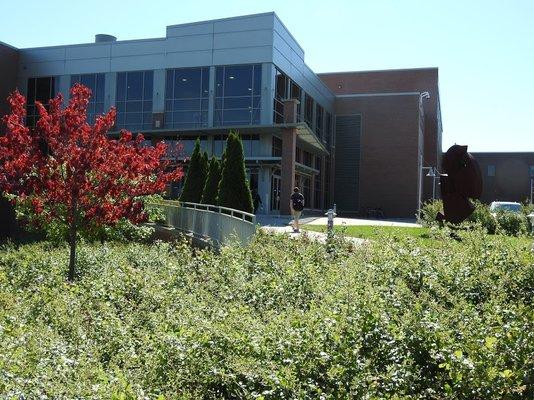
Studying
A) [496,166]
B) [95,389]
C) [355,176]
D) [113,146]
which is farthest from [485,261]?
[496,166]

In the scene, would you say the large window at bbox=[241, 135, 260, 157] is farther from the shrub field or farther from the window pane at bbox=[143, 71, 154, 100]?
the shrub field

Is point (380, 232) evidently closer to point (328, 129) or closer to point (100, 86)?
point (100, 86)

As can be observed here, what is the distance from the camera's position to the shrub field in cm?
410

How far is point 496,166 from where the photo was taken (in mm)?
73062

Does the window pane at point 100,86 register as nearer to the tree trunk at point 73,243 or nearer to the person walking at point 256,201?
the person walking at point 256,201

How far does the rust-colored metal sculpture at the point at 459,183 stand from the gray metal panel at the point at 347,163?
28854 mm

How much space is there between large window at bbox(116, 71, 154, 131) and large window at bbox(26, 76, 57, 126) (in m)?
5.27

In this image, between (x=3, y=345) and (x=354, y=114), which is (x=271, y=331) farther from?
(x=354, y=114)

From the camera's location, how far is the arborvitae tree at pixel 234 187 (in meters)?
21.5

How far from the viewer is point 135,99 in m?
35.6

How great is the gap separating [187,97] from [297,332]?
101 feet

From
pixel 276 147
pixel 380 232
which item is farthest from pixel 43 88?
pixel 380 232

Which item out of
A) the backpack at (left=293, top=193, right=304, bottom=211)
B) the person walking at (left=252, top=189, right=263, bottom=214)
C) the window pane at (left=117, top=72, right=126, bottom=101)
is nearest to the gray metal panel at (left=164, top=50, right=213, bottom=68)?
the window pane at (left=117, top=72, right=126, bottom=101)

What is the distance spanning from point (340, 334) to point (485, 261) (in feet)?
10.4
